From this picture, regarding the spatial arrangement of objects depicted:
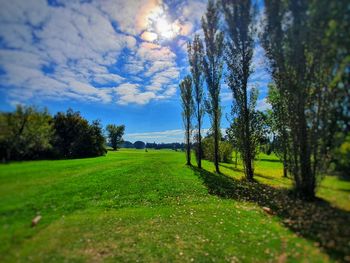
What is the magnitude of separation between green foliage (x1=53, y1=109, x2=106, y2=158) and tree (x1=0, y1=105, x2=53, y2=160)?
0.51 m

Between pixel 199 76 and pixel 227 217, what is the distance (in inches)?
949

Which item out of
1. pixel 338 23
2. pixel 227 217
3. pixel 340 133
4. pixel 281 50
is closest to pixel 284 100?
pixel 281 50

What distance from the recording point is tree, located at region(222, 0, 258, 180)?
1770 centimetres

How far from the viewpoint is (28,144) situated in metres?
6.73

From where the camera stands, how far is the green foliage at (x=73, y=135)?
807 centimetres

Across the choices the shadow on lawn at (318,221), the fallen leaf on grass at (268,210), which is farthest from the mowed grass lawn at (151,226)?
the fallen leaf on grass at (268,210)

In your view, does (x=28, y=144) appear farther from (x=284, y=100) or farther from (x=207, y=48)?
(x=207, y=48)

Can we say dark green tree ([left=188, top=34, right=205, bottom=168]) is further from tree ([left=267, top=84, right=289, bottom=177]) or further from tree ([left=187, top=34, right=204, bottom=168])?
tree ([left=267, top=84, right=289, bottom=177])

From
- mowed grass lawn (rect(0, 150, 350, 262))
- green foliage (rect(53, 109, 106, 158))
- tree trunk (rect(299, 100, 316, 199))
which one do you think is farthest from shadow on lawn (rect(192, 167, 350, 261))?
green foliage (rect(53, 109, 106, 158))

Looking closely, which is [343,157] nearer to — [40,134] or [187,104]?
[40,134]

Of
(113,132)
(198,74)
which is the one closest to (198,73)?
(198,74)

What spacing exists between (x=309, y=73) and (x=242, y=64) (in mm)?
12054

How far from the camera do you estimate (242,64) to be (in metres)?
19.9

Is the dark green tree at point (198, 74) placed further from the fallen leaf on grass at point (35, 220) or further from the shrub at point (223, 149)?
the fallen leaf on grass at point (35, 220)
